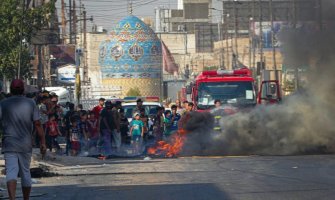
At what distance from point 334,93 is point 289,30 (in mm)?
6090

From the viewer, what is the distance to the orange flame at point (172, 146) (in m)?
24.0

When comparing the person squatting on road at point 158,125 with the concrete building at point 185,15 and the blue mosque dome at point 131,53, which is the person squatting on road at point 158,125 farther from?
the concrete building at point 185,15

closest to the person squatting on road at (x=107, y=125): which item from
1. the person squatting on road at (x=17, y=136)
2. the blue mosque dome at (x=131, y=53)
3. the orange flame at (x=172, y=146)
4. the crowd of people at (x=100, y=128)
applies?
the crowd of people at (x=100, y=128)

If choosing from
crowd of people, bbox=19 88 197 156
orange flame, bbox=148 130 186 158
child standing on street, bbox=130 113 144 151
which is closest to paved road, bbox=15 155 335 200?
orange flame, bbox=148 130 186 158

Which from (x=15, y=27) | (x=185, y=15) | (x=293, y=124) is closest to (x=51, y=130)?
(x=293, y=124)

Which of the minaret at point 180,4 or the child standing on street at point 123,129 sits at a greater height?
the minaret at point 180,4

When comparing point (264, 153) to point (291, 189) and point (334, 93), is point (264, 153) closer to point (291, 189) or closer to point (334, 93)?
point (334, 93)

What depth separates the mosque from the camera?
324 feet

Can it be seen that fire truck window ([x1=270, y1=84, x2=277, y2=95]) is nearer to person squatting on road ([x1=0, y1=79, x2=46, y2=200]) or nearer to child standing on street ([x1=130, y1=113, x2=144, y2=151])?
child standing on street ([x1=130, y1=113, x2=144, y2=151])

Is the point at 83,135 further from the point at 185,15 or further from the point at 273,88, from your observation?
the point at 185,15

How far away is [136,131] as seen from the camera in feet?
85.6

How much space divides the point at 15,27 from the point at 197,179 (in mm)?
21758

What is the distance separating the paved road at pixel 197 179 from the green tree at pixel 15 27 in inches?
579

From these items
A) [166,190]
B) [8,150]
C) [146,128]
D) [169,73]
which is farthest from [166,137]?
[169,73]
